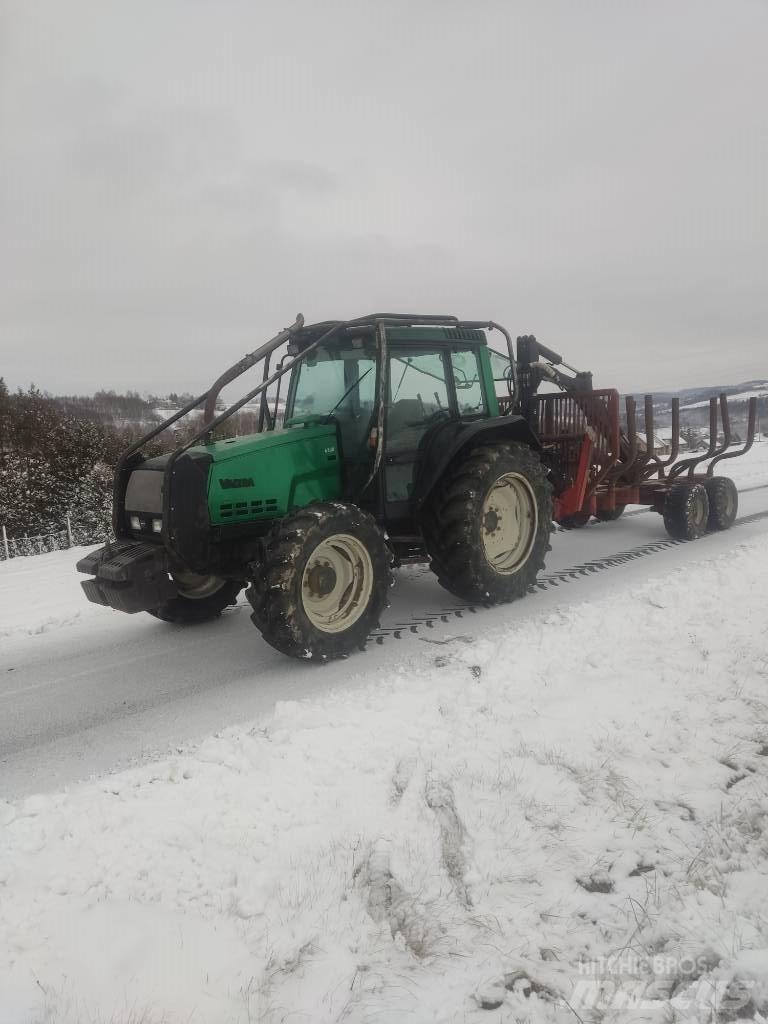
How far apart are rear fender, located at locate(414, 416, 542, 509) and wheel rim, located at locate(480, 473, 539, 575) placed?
0.46 m

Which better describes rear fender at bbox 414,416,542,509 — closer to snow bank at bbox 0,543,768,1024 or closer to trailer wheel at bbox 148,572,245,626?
trailer wheel at bbox 148,572,245,626

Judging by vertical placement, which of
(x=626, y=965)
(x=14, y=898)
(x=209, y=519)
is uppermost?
(x=209, y=519)

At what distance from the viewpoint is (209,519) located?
15.9 feet

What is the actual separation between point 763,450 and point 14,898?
1098 inches

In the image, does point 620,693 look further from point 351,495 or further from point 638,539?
point 638,539

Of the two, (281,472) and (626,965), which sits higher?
(281,472)

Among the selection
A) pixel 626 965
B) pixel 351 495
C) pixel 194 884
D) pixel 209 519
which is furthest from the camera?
pixel 351 495

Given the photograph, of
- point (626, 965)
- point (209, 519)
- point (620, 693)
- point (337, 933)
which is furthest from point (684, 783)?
point (209, 519)

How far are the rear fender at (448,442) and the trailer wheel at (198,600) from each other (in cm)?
175

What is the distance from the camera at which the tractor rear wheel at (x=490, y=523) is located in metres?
5.71

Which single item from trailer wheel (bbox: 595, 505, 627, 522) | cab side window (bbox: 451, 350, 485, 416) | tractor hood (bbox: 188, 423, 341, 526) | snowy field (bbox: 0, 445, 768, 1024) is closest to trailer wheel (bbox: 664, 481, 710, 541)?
trailer wheel (bbox: 595, 505, 627, 522)

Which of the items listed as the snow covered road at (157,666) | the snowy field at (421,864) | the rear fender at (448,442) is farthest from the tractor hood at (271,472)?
the snowy field at (421,864)

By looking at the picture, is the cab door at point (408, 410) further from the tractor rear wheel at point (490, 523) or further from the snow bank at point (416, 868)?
the snow bank at point (416, 868)

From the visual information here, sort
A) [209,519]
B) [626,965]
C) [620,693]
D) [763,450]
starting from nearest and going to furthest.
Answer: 1. [626,965]
2. [620,693]
3. [209,519]
4. [763,450]
